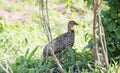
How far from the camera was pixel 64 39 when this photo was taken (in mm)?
7012

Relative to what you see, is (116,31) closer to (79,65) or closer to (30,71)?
(79,65)

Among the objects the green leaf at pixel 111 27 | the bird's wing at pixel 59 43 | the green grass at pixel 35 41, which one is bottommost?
the green grass at pixel 35 41

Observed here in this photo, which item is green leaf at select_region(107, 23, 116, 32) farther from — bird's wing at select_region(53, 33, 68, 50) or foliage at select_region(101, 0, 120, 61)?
bird's wing at select_region(53, 33, 68, 50)

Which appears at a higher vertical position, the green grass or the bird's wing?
the bird's wing

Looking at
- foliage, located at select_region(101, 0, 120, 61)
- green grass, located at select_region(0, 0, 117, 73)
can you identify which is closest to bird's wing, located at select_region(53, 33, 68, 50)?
green grass, located at select_region(0, 0, 117, 73)

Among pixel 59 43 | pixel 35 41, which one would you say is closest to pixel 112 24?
pixel 59 43

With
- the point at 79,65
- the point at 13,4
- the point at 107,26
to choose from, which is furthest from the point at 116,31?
the point at 13,4

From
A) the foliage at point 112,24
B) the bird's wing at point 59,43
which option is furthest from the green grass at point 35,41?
the foliage at point 112,24

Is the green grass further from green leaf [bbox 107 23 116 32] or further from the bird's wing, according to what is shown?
green leaf [bbox 107 23 116 32]

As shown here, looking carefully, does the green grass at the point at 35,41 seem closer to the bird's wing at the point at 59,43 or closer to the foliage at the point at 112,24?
the bird's wing at the point at 59,43

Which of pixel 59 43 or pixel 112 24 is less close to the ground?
pixel 112 24

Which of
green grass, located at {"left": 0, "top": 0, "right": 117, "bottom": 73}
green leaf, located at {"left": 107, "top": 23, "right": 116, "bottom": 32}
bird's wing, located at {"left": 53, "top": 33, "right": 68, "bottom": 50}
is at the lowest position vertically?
green grass, located at {"left": 0, "top": 0, "right": 117, "bottom": 73}

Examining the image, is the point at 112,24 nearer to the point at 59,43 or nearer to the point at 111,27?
the point at 111,27

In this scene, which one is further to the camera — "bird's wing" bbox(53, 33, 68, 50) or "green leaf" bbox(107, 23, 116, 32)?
"bird's wing" bbox(53, 33, 68, 50)
